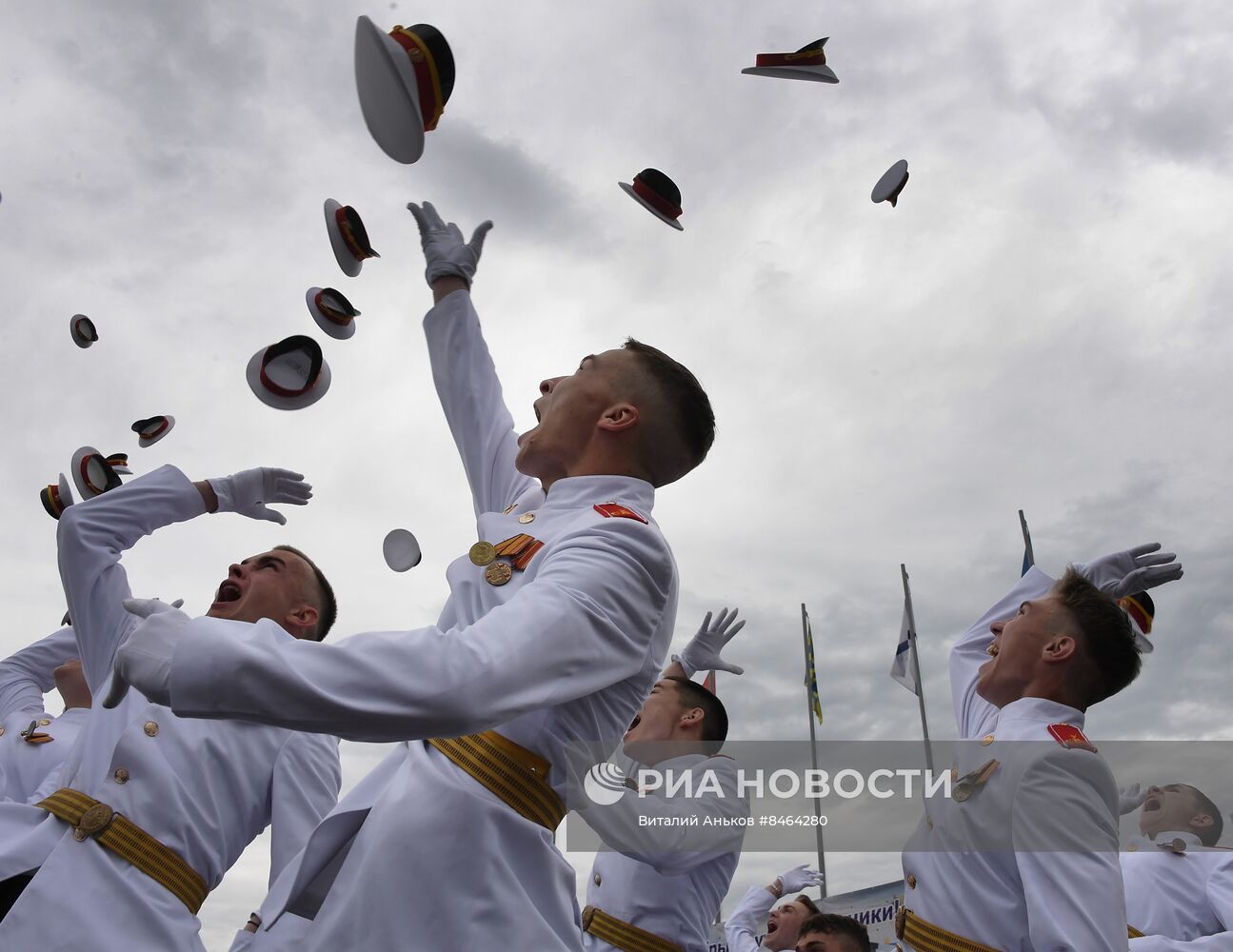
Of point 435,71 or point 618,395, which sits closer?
point 435,71

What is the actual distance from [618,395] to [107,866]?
104 inches

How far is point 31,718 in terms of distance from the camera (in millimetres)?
7250

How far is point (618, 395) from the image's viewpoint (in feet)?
10.7

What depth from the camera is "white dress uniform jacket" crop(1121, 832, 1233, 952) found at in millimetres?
6379

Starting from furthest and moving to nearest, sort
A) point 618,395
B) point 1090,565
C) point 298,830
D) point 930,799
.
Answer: point 1090,565, point 930,799, point 298,830, point 618,395

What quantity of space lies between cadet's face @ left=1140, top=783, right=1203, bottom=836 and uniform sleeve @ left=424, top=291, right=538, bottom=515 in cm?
644

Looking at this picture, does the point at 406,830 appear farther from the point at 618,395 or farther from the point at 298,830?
the point at 298,830

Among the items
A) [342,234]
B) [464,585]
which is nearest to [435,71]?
[464,585]

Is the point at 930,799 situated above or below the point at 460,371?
below

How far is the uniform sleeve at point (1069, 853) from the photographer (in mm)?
3736

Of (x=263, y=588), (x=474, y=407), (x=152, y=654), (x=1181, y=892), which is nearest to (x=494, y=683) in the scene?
(x=152, y=654)

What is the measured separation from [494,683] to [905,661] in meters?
19.3

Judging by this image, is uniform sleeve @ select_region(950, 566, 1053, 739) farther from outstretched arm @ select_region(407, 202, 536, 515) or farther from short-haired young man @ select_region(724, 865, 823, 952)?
short-haired young man @ select_region(724, 865, 823, 952)

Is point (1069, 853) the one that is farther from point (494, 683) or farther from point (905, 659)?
point (905, 659)
